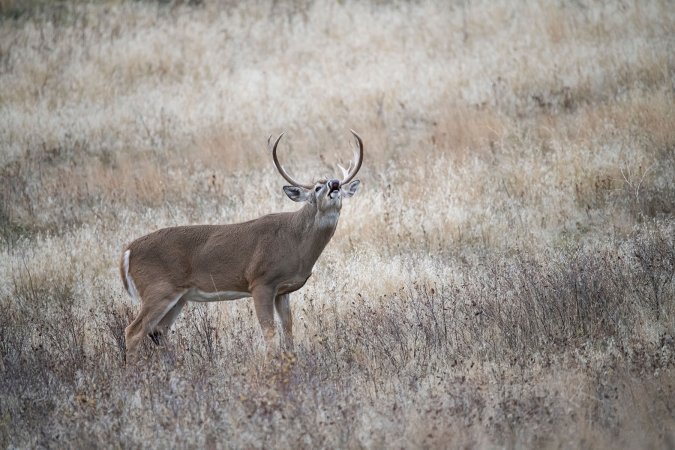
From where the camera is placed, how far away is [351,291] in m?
8.68

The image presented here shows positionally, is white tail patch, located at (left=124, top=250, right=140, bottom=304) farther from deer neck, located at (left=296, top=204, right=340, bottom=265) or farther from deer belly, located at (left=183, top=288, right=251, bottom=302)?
deer neck, located at (left=296, top=204, right=340, bottom=265)

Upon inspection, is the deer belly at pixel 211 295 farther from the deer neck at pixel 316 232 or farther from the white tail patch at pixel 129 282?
the deer neck at pixel 316 232

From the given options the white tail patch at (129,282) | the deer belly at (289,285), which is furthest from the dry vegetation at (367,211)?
the deer belly at (289,285)

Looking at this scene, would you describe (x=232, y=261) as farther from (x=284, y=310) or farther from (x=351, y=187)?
(x=351, y=187)

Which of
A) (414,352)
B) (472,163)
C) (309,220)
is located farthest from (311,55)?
(414,352)

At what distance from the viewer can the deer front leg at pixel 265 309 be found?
7.33 meters

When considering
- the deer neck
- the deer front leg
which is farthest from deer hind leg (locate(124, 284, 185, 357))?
the deer neck

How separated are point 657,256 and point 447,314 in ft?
6.18

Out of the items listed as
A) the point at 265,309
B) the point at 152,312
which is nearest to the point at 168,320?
the point at 152,312

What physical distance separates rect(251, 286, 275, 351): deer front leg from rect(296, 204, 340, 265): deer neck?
459mm

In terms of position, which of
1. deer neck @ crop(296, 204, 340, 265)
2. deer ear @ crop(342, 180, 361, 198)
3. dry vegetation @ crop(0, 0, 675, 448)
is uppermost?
deer ear @ crop(342, 180, 361, 198)

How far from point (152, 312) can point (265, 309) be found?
0.92m

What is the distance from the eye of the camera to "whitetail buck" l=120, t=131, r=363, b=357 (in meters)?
7.62

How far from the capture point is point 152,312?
7582 mm
